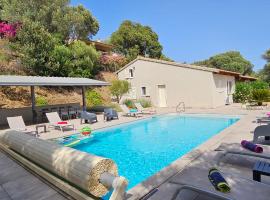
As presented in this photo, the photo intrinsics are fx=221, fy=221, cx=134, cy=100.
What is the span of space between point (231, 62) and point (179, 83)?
49.9 meters

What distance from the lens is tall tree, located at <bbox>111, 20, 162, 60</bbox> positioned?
43.8 meters

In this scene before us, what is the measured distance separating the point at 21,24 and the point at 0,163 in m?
25.5

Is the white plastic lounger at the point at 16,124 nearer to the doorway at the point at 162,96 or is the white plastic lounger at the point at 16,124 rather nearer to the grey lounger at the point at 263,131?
the grey lounger at the point at 263,131

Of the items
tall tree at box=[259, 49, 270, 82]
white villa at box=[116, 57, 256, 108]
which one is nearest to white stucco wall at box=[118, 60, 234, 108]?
white villa at box=[116, 57, 256, 108]

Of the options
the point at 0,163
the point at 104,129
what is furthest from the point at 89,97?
the point at 0,163

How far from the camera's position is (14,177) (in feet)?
18.6

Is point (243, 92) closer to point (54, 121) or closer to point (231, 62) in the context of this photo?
point (54, 121)

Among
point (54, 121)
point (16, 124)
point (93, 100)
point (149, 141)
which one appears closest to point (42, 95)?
point (93, 100)

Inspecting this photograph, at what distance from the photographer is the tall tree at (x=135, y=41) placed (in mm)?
43812

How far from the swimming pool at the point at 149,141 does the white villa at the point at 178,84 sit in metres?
4.96

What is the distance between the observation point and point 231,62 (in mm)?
66688

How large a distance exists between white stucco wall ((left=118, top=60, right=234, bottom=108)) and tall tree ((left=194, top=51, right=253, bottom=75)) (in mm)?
40760

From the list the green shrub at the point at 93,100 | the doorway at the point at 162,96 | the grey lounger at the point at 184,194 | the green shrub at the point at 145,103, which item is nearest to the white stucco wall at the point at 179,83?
the doorway at the point at 162,96

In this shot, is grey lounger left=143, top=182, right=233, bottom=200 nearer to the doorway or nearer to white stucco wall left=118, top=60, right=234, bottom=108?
white stucco wall left=118, top=60, right=234, bottom=108
